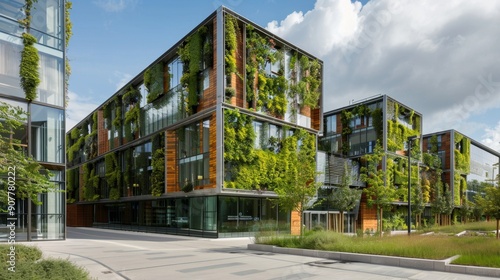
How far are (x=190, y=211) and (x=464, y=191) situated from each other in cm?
4787

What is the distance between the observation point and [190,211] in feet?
96.6

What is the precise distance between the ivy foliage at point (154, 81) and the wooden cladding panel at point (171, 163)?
14.3ft

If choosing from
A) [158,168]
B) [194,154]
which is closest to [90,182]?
[158,168]

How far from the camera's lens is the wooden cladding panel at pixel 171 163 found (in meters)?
30.7

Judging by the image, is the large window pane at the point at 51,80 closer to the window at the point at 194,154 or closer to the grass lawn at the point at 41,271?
the window at the point at 194,154

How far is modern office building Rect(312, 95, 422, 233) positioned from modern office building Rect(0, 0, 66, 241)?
2303 centimetres

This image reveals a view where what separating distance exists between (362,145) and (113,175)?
29572mm

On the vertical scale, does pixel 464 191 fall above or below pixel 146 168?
below

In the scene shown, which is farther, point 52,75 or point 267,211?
point 267,211

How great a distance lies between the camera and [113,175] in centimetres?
4106

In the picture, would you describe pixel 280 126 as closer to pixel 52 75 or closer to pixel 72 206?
pixel 52 75

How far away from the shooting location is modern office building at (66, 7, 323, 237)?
2639 cm

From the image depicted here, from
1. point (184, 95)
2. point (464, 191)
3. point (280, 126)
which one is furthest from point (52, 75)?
point (464, 191)

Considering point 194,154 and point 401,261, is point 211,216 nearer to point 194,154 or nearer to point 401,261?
point 194,154
